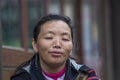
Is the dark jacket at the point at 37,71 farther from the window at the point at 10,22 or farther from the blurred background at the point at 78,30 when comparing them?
the window at the point at 10,22

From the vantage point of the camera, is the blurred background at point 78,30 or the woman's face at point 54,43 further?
the blurred background at point 78,30

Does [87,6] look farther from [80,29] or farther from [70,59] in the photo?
[70,59]

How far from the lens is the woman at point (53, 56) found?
2830 mm

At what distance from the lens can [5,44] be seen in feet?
12.9

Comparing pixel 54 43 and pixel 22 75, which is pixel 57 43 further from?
pixel 22 75

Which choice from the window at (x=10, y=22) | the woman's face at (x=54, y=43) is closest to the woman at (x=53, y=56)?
the woman's face at (x=54, y=43)

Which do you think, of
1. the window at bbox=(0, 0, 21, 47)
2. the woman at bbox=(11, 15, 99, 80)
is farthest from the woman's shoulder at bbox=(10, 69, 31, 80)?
the window at bbox=(0, 0, 21, 47)

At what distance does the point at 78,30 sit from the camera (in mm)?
6691

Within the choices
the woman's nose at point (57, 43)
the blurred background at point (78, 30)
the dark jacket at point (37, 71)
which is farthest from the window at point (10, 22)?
the woman's nose at point (57, 43)

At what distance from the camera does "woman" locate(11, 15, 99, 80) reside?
2830 millimetres

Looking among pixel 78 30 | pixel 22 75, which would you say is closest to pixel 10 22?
pixel 22 75

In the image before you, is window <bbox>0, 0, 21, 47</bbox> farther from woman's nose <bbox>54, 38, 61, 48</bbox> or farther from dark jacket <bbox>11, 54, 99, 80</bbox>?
woman's nose <bbox>54, 38, 61, 48</bbox>

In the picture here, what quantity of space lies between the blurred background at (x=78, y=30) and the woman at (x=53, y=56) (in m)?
0.35

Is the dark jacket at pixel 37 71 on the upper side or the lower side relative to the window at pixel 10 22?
lower
